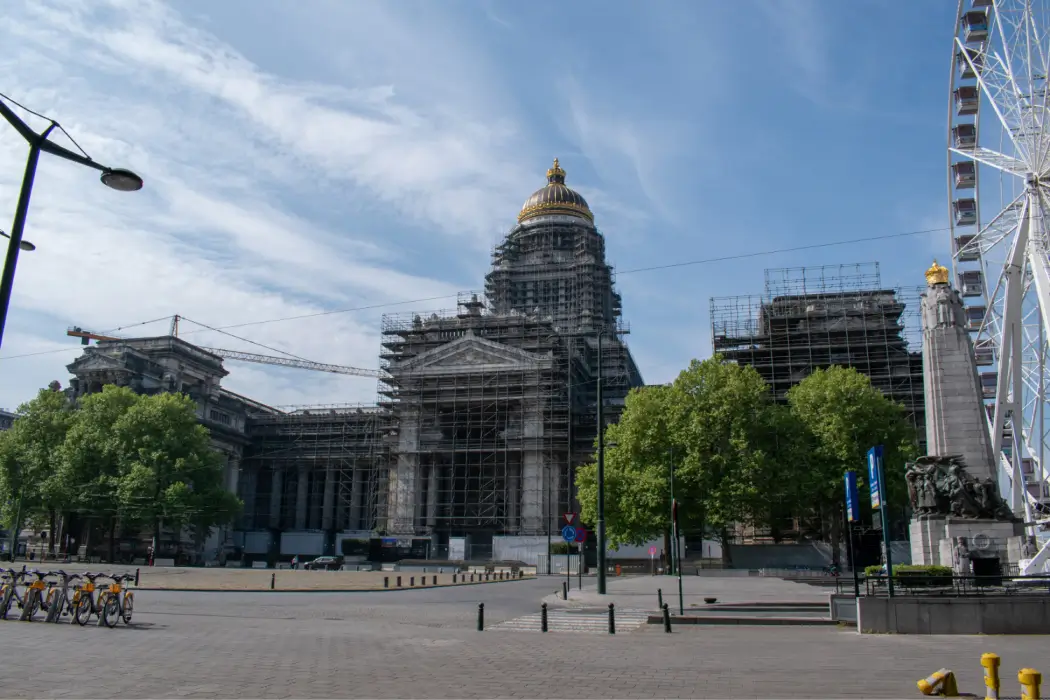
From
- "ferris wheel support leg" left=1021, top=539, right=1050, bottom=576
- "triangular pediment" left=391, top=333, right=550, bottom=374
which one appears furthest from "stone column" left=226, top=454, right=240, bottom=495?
"ferris wheel support leg" left=1021, top=539, right=1050, bottom=576

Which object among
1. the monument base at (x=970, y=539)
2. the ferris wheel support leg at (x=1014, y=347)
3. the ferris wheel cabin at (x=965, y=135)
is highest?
the ferris wheel cabin at (x=965, y=135)

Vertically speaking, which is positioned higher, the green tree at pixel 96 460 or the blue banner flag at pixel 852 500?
the green tree at pixel 96 460

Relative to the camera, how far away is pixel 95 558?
240ft

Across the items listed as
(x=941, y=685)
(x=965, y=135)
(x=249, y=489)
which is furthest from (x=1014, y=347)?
(x=249, y=489)

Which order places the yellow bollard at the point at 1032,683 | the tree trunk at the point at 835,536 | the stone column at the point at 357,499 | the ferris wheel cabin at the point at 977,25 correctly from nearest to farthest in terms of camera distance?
the yellow bollard at the point at 1032,683, the ferris wheel cabin at the point at 977,25, the tree trunk at the point at 835,536, the stone column at the point at 357,499

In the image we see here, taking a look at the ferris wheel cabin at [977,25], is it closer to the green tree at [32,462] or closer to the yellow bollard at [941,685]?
the yellow bollard at [941,685]

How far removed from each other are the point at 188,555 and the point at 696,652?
228 feet

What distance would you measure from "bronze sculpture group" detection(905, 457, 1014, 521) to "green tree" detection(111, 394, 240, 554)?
55.2 meters

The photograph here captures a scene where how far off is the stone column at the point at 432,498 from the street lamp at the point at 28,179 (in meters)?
72.2

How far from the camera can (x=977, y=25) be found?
1668 inches

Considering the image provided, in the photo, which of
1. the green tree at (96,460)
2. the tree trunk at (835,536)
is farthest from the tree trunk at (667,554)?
the green tree at (96,460)

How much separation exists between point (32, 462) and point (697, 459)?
5473cm

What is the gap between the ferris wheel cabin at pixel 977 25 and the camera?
4225 centimetres

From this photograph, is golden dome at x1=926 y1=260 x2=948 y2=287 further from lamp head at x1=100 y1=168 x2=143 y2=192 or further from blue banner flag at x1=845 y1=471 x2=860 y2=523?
lamp head at x1=100 y1=168 x2=143 y2=192
